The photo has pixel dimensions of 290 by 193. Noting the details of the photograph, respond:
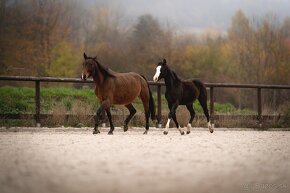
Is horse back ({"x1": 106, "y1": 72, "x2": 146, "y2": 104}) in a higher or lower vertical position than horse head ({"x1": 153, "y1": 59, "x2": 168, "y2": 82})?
lower

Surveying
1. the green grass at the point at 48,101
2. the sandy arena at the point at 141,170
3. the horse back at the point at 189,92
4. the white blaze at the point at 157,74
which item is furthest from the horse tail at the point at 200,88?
the sandy arena at the point at 141,170

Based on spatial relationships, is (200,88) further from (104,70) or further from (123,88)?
(104,70)

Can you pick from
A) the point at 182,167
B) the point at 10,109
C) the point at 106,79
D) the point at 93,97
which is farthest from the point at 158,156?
the point at 93,97

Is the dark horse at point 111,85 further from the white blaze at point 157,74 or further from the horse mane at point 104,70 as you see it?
the white blaze at point 157,74

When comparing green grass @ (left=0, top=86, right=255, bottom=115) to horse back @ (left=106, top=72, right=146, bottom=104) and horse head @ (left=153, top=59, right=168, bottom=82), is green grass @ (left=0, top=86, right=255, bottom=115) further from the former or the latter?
horse head @ (left=153, top=59, right=168, bottom=82)

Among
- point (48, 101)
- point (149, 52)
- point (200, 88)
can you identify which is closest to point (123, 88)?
point (200, 88)

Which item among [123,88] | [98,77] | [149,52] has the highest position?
[149,52]

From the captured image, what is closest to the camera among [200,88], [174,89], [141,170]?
[141,170]

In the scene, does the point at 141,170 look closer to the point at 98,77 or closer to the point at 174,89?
the point at 98,77

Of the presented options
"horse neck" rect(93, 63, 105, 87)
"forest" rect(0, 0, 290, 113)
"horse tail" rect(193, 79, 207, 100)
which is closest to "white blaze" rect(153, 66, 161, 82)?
"horse neck" rect(93, 63, 105, 87)

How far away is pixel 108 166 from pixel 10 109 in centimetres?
1219

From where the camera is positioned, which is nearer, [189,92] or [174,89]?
[174,89]

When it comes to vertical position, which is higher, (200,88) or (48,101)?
(200,88)

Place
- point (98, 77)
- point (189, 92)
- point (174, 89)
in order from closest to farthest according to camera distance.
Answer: point (98, 77), point (174, 89), point (189, 92)
